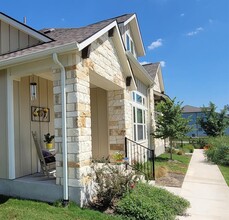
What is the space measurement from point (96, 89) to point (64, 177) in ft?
14.1

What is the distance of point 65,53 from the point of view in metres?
4.73

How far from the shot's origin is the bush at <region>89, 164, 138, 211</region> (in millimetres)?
4785

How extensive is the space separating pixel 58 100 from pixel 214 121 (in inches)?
842

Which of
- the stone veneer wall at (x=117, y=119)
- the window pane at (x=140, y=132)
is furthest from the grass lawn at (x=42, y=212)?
the window pane at (x=140, y=132)

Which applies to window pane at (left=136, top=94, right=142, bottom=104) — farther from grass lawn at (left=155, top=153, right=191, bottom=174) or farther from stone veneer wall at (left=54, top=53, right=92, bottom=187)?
stone veneer wall at (left=54, top=53, right=92, bottom=187)

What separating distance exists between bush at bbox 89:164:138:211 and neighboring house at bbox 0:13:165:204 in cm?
32

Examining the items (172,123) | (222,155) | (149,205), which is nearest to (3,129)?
(149,205)

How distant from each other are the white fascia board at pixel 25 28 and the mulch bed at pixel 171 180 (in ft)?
18.4

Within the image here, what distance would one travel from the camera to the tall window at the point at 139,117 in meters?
10.4

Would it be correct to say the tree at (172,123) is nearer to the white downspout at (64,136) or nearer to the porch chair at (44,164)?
the porch chair at (44,164)

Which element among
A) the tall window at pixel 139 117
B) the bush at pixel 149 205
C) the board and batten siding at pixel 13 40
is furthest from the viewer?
the tall window at pixel 139 117

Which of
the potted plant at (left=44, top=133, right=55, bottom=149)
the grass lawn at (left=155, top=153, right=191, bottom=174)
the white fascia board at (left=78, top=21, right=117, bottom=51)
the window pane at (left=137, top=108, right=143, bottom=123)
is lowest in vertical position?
the grass lawn at (left=155, top=153, right=191, bottom=174)

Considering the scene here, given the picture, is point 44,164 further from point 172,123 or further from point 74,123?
point 172,123

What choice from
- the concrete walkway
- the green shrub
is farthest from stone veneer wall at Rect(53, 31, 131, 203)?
the green shrub
